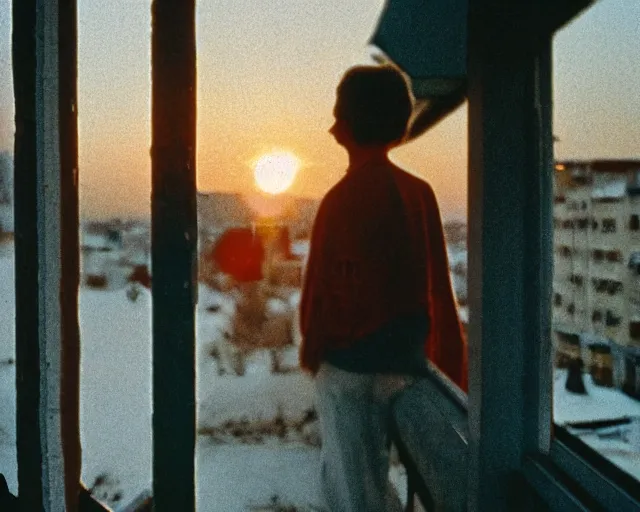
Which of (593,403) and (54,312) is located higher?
(54,312)

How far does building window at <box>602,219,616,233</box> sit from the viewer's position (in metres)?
1.13

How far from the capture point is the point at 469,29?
153 centimetres

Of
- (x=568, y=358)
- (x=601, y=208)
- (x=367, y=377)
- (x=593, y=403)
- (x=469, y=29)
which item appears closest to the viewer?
(x=601, y=208)

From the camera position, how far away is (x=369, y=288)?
1.58m

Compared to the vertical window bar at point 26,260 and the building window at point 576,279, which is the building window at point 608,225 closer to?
the building window at point 576,279

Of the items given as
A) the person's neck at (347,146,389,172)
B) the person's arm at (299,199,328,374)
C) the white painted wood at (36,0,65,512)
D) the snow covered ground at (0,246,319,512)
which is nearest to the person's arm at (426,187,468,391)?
the person's neck at (347,146,389,172)

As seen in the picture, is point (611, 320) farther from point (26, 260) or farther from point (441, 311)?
point (26, 260)

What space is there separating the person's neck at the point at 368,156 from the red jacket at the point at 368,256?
2 centimetres

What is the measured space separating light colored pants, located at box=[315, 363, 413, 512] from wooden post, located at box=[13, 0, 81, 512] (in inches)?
28.4

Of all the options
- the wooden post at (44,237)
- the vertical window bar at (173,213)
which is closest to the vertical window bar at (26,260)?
the wooden post at (44,237)

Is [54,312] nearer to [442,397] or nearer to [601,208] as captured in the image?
[442,397]

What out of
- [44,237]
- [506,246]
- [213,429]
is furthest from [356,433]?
Answer: [213,429]

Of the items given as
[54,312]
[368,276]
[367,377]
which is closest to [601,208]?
[368,276]

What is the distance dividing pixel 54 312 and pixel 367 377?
2.74 ft
